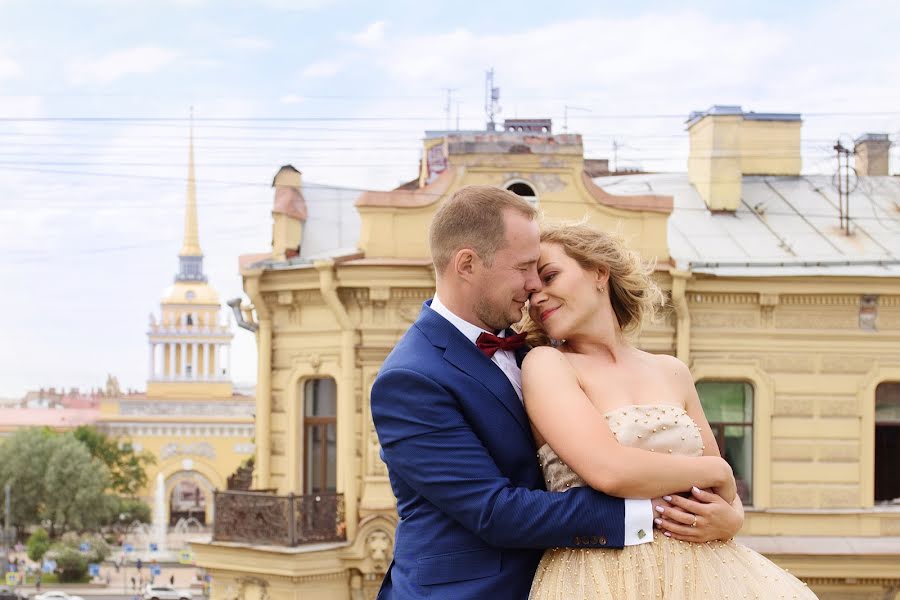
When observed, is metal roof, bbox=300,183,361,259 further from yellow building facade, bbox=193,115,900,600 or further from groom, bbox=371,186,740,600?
groom, bbox=371,186,740,600

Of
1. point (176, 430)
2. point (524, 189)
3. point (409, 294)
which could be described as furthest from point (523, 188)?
point (176, 430)

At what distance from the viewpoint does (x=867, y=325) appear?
1532cm

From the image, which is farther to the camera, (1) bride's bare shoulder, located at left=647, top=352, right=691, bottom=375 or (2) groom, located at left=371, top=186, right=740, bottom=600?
(1) bride's bare shoulder, located at left=647, top=352, right=691, bottom=375

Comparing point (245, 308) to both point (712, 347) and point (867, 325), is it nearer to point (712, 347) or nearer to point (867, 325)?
point (712, 347)

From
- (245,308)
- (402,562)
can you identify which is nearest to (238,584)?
(245,308)

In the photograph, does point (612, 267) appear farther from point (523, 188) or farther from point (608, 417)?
point (523, 188)

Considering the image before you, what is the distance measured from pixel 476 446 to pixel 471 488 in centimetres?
13

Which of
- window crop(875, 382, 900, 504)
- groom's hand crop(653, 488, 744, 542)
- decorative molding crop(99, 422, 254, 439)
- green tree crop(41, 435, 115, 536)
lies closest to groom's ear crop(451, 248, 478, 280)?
groom's hand crop(653, 488, 744, 542)

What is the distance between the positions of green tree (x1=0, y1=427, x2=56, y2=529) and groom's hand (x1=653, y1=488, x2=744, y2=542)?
193 ft

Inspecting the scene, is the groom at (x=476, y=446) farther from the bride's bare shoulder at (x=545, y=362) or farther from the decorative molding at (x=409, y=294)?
the decorative molding at (x=409, y=294)

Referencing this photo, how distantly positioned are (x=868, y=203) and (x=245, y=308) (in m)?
8.77

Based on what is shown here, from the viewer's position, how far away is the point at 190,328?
315 ft

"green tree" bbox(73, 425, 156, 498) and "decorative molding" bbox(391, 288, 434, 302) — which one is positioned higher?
"decorative molding" bbox(391, 288, 434, 302)

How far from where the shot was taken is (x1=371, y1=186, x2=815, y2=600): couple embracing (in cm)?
362
